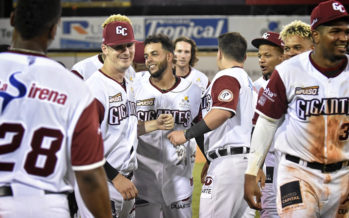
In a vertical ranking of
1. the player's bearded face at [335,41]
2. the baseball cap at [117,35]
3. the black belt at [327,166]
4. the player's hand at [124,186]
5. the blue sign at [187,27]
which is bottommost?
the player's hand at [124,186]

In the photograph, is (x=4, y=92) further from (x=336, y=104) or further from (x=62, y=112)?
(x=336, y=104)

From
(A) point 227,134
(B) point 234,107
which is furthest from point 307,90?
(A) point 227,134

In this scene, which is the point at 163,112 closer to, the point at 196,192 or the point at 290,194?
the point at 290,194

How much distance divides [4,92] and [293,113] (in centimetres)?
219

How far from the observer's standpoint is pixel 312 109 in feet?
12.1

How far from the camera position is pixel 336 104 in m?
Answer: 3.67

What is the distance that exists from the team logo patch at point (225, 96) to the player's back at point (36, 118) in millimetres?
2526

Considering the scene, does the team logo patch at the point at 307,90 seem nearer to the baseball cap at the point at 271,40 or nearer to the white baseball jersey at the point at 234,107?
the white baseball jersey at the point at 234,107

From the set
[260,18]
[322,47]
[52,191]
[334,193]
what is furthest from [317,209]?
[260,18]

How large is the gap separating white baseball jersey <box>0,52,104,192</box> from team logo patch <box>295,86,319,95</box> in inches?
71.3

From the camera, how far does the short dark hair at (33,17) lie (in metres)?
2.46

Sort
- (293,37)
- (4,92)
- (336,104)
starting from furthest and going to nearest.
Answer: (293,37) → (336,104) → (4,92)

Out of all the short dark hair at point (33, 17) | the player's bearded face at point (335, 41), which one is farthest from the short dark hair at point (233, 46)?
the short dark hair at point (33, 17)

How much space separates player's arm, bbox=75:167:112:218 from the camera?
246cm
